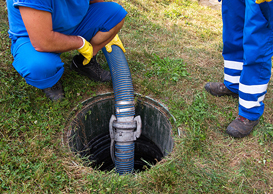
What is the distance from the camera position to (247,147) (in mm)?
1939

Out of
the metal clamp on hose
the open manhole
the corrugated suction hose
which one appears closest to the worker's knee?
the open manhole

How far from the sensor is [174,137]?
6.42ft

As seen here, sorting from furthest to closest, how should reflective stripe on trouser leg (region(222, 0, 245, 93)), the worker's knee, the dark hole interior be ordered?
the dark hole interior → reflective stripe on trouser leg (region(222, 0, 245, 93)) → the worker's knee

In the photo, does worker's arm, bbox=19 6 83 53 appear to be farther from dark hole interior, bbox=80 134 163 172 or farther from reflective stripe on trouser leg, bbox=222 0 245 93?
reflective stripe on trouser leg, bbox=222 0 245 93

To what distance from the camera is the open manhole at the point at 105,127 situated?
2.13 metres

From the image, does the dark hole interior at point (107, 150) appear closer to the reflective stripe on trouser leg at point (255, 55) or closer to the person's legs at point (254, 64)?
the person's legs at point (254, 64)

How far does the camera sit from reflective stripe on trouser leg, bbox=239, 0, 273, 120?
1.58m

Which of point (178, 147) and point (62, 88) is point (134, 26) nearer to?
point (62, 88)

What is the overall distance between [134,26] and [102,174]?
2715 millimetres

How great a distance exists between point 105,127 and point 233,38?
177 cm

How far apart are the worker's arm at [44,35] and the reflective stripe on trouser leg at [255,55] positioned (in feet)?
4.61

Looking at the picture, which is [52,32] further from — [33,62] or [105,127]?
[105,127]

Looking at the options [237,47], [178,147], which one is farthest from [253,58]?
[178,147]

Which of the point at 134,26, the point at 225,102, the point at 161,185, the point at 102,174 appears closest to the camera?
the point at 161,185
